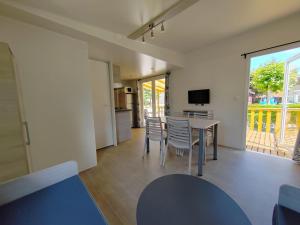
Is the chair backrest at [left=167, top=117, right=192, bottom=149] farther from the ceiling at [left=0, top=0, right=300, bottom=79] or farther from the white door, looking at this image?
the white door

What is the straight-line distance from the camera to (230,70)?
3.10 meters

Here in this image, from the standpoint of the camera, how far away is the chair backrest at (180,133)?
211cm

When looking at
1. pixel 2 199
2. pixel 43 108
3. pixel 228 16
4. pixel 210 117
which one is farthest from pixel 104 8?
pixel 210 117

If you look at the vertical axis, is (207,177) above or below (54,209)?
below

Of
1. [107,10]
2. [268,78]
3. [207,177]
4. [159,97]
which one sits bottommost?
[207,177]

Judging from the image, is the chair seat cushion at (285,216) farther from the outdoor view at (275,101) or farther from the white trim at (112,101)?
the white trim at (112,101)

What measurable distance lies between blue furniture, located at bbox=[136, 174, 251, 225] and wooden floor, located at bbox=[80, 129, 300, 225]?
694mm

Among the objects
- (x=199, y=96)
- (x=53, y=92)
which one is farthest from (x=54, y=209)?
(x=199, y=96)

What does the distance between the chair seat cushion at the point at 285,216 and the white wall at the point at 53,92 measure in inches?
94.0

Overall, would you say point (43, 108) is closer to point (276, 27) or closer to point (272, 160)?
point (272, 160)

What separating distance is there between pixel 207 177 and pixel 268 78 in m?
2.90

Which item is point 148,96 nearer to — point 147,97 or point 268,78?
point 147,97

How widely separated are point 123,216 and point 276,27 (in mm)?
3818

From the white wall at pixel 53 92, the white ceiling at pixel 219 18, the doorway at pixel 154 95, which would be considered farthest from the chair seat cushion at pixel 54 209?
the doorway at pixel 154 95
